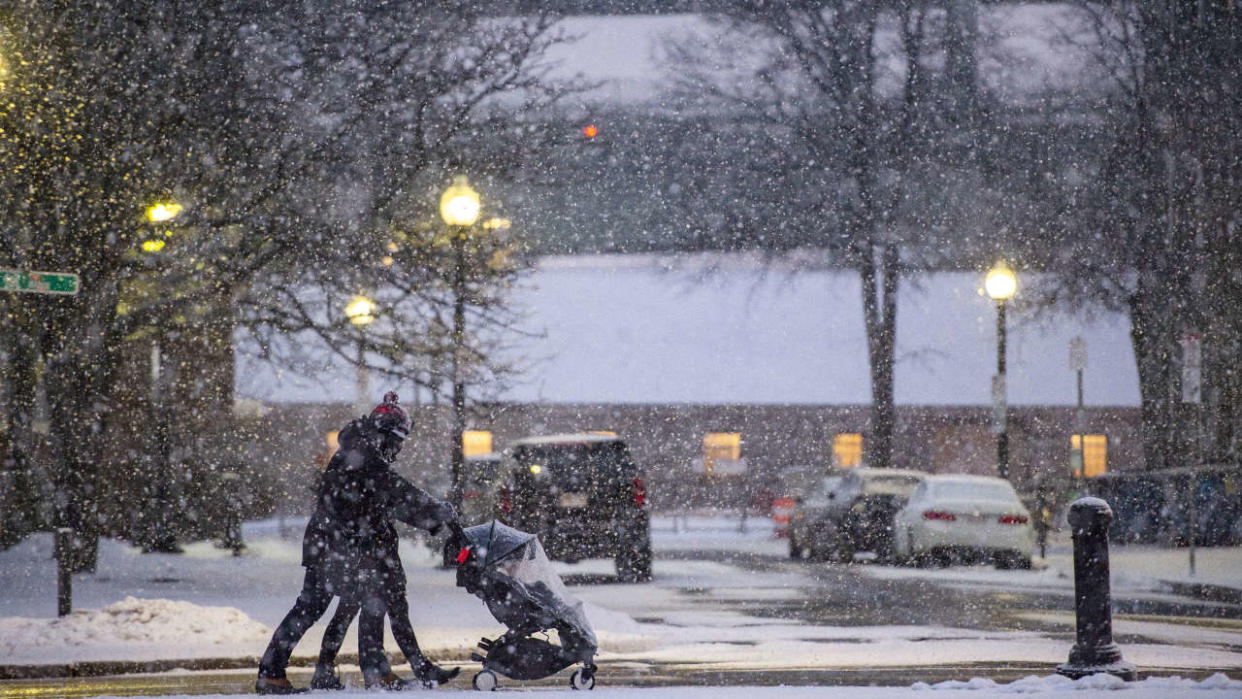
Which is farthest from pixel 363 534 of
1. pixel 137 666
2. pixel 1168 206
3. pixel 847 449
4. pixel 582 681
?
pixel 847 449

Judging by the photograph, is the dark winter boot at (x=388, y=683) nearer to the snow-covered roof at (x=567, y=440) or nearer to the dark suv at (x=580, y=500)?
the dark suv at (x=580, y=500)

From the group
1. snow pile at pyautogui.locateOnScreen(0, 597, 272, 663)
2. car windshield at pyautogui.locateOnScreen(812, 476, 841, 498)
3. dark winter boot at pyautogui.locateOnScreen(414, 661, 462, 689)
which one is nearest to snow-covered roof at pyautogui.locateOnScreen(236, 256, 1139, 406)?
car windshield at pyautogui.locateOnScreen(812, 476, 841, 498)

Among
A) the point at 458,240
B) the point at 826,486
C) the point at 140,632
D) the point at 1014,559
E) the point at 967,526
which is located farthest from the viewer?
the point at 826,486

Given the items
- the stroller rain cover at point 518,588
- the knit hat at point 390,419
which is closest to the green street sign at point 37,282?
the knit hat at point 390,419

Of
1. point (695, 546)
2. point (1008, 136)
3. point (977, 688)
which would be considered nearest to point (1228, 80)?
point (1008, 136)

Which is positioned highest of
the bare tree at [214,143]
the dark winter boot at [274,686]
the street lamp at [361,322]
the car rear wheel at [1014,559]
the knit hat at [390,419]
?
the bare tree at [214,143]

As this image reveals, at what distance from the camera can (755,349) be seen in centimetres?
5284

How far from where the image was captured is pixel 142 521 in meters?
26.2

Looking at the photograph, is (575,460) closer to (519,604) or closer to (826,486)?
(826,486)

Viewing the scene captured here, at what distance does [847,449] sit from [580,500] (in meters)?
33.8

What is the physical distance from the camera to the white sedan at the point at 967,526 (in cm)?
2173

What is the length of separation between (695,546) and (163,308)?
625 inches

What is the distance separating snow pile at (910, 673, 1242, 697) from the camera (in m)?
7.82

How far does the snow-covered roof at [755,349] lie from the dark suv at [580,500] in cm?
2765
